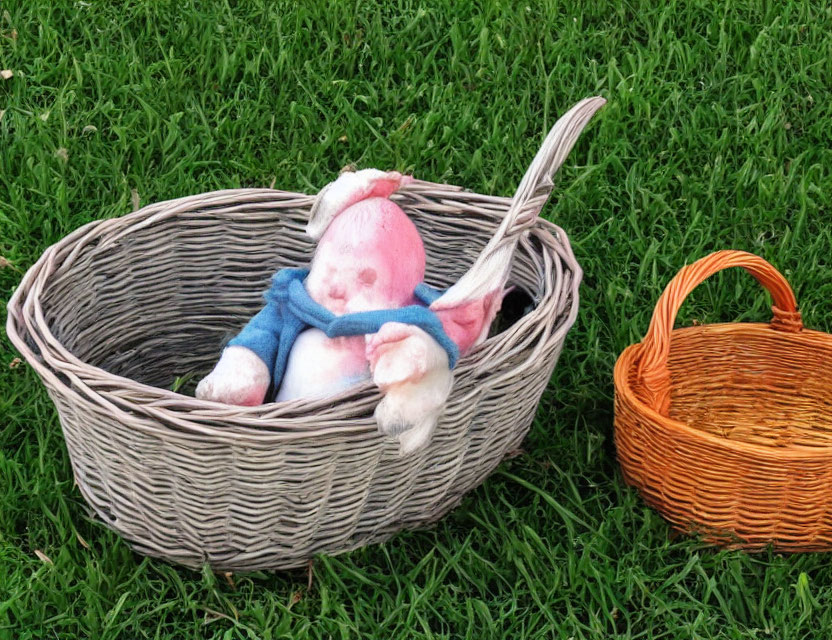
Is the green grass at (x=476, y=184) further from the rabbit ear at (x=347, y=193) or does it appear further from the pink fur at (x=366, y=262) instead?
the rabbit ear at (x=347, y=193)

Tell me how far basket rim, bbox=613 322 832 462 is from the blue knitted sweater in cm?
34

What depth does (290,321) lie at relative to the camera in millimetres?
1728

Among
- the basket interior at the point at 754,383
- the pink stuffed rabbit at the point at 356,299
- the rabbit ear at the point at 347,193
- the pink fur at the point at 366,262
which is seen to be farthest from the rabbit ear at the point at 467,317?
the basket interior at the point at 754,383

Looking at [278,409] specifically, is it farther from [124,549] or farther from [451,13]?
[451,13]

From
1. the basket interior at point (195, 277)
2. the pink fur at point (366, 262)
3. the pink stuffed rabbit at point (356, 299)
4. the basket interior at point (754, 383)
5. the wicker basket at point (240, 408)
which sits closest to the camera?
the wicker basket at point (240, 408)

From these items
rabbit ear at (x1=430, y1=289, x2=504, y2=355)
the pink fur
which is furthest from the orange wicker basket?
the pink fur

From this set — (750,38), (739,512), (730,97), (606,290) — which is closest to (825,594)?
(739,512)

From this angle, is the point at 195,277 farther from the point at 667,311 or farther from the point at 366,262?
the point at 667,311

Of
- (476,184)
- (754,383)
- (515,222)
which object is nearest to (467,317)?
(515,222)

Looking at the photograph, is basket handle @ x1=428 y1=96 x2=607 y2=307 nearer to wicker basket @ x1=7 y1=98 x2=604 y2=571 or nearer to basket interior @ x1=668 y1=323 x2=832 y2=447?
wicker basket @ x1=7 y1=98 x2=604 y2=571

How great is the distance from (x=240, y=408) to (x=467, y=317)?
0.35 m

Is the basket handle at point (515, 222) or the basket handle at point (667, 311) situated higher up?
the basket handle at point (515, 222)

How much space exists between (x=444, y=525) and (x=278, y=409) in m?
0.45

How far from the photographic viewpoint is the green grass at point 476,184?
164 cm
